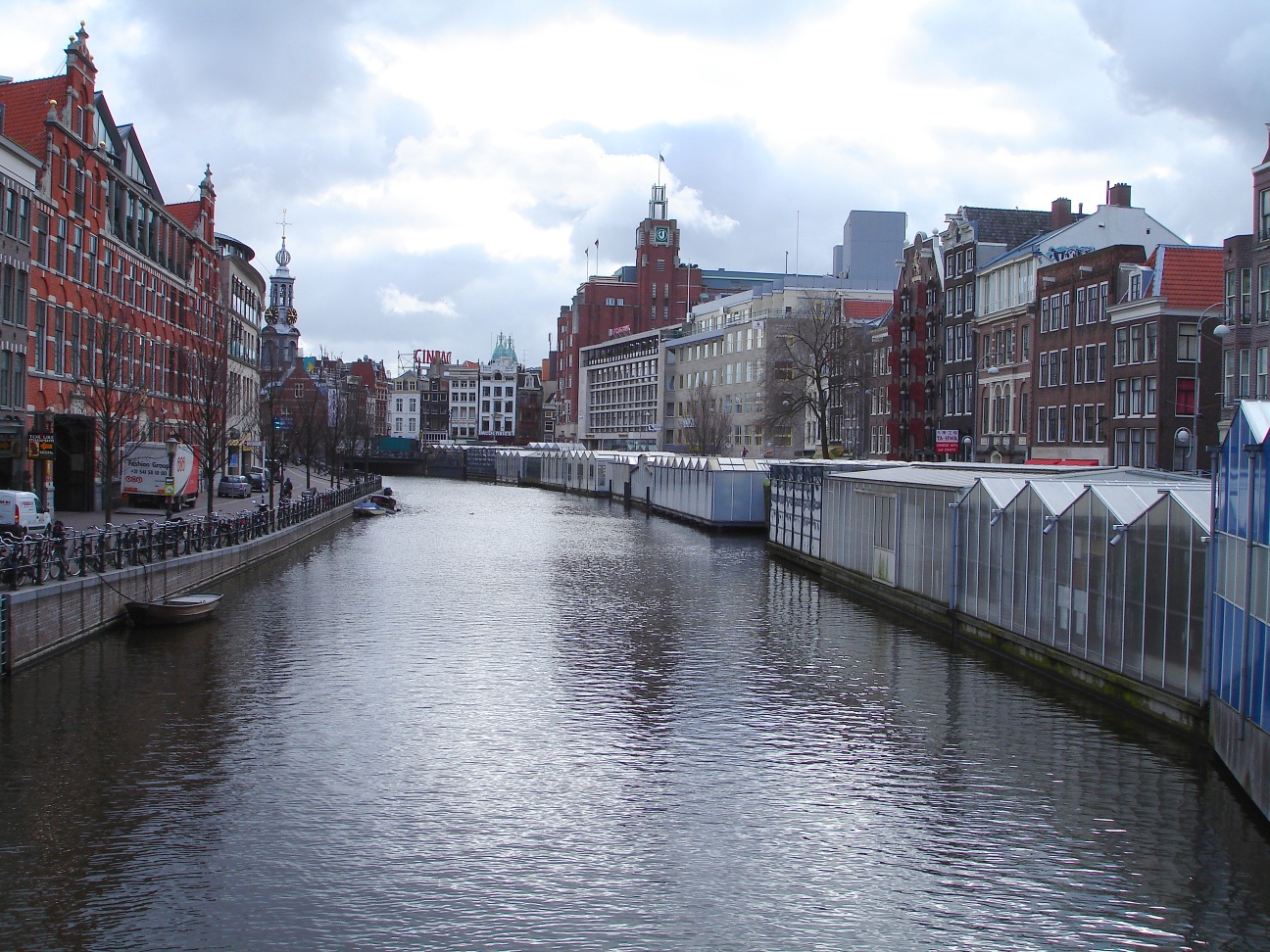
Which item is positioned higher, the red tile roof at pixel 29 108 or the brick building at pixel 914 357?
the red tile roof at pixel 29 108

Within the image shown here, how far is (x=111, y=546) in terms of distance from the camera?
3177 centimetres

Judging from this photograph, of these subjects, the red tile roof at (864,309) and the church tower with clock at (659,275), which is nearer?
the red tile roof at (864,309)

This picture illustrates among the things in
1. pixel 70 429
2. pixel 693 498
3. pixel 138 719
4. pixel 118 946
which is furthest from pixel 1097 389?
pixel 118 946

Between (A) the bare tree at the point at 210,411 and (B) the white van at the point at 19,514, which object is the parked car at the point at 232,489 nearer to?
(A) the bare tree at the point at 210,411

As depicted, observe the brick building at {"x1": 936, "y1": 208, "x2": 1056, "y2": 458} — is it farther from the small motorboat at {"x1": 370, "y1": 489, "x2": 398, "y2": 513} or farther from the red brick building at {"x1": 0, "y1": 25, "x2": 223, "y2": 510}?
the red brick building at {"x1": 0, "y1": 25, "x2": 223, "y2": 510}

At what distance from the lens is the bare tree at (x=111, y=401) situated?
41312 millimetres

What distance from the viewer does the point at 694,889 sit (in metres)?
15.0

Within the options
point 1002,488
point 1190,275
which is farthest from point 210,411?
point 1190,275

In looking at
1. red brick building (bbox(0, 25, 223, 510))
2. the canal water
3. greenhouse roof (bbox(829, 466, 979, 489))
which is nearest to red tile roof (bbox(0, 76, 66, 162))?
red brick building (bbox(0, 25, 223, 510))

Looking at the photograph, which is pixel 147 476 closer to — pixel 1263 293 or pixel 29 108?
pixel 29 108

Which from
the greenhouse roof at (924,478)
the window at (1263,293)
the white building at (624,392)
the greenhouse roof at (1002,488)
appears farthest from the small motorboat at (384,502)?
the white building at (624,392)

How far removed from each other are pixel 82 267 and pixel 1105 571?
1848 inches

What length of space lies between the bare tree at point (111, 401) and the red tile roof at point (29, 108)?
7.94 metres

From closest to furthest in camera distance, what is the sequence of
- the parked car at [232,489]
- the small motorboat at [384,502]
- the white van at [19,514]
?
the white van at [19,514] → the parked car at [232,489] → the small motorboat at [384,502]
